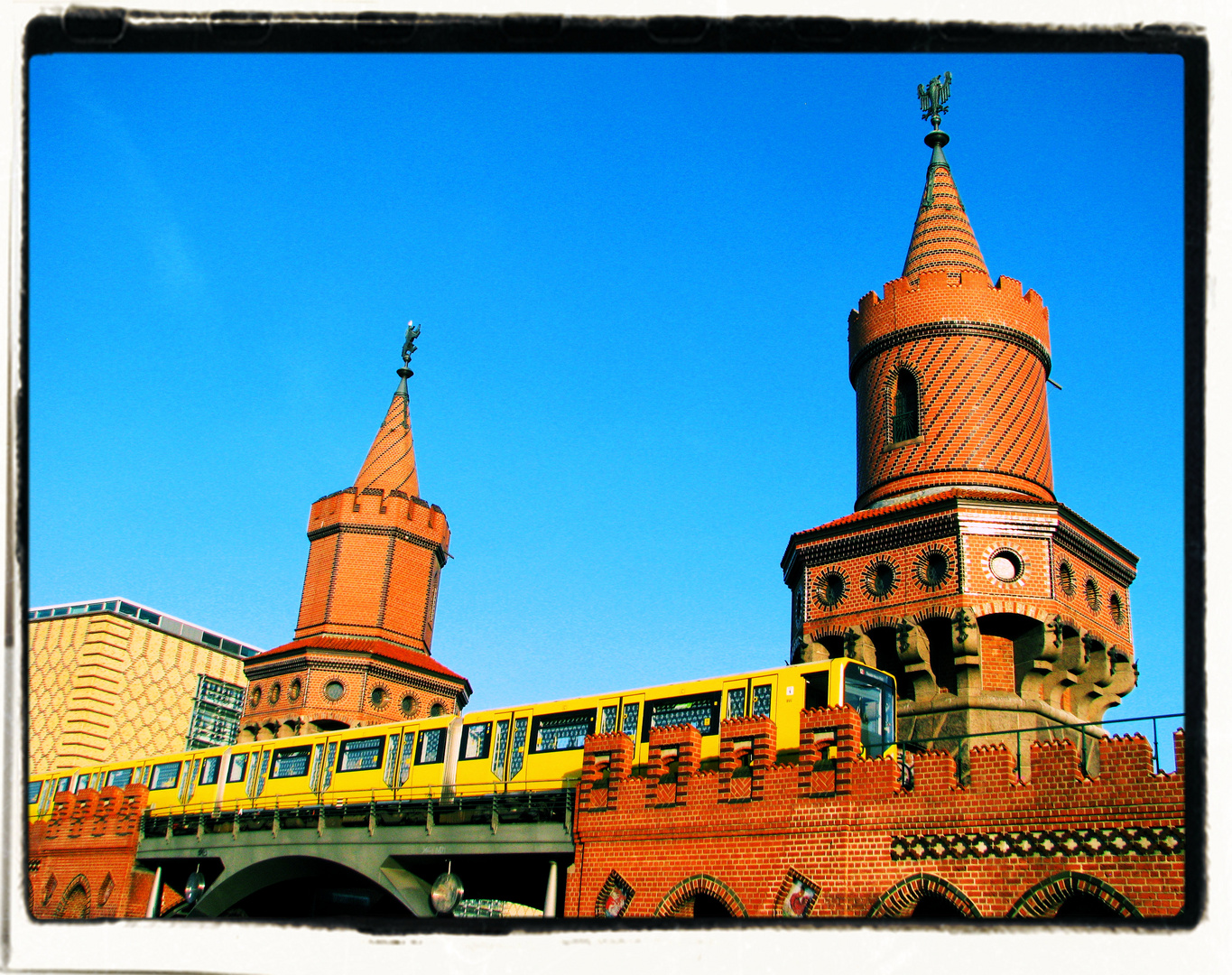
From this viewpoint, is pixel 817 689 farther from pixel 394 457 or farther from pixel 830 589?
pixel 394 457

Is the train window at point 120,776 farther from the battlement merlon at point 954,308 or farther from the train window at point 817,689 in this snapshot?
the battlement merlon at point 954,308

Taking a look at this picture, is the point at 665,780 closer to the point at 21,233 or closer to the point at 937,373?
the point at 937,373

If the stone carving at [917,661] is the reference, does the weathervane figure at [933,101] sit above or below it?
above

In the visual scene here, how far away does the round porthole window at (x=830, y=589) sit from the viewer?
21250 mm

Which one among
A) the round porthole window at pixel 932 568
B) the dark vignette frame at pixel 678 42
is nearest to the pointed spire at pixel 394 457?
the round porthole window at pixel 932 568

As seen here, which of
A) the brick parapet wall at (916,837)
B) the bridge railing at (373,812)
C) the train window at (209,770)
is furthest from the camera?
the train window at (209,770)

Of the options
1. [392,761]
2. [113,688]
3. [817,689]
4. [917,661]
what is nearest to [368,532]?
[392,761]

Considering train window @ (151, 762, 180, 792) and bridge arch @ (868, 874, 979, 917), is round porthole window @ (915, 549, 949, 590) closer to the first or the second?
bridge arch @ (868, 874, 979, 917)

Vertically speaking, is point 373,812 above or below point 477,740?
below

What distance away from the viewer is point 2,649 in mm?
4281

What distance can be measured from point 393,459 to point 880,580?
786 inches

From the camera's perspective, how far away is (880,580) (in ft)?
68.0

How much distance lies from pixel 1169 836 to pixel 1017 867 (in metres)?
1.82

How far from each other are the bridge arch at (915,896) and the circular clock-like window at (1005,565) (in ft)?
23.0
